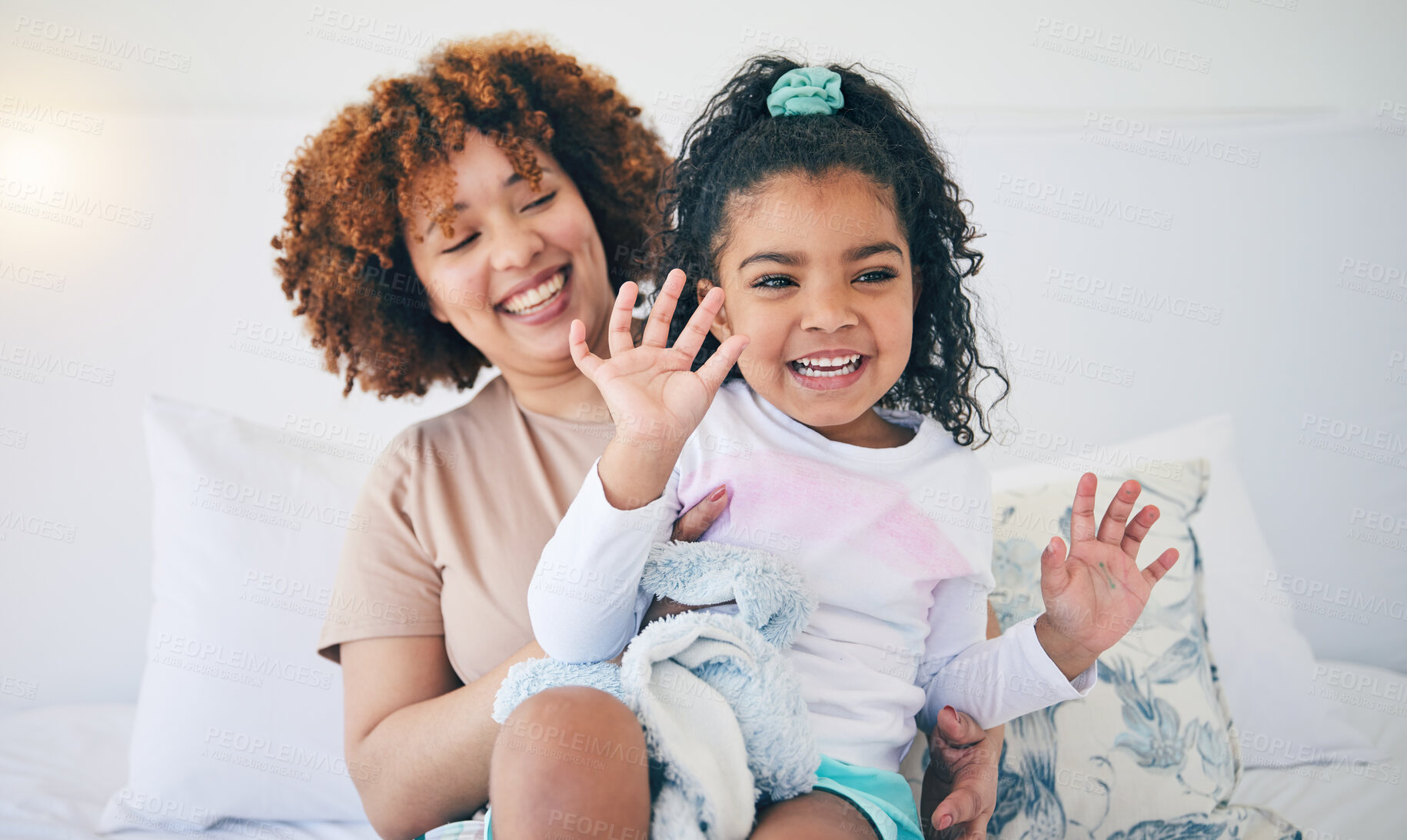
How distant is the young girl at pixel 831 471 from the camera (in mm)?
921

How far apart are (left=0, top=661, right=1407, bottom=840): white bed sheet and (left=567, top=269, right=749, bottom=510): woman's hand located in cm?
99

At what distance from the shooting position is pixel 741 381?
1.22 metres

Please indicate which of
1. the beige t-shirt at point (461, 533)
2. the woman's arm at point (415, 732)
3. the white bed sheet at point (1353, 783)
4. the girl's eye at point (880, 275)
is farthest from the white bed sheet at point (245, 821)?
the girl's eye at point (880, 275)

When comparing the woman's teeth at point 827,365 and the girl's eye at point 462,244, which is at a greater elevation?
the girl's eye at point 462,244

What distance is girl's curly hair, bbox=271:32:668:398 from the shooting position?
1314 millimetres

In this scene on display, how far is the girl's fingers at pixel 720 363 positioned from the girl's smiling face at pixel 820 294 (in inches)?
4.1

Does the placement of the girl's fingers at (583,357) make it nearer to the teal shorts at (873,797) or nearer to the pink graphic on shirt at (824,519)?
the pink graphic on shirt at (824,519)

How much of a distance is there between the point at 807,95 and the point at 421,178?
565 millimetres

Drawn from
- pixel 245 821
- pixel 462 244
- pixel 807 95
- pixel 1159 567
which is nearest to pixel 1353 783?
pixel 1159 567

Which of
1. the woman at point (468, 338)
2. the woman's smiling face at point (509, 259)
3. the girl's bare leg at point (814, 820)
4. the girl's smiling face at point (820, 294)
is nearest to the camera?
Answer: the girl's bare leg at point (814, 820)

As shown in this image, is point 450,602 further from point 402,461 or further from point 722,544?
point 722,544

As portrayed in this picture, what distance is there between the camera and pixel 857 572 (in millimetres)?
1062

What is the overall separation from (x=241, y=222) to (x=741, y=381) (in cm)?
142

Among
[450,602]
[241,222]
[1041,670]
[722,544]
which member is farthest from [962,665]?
[241,222]
